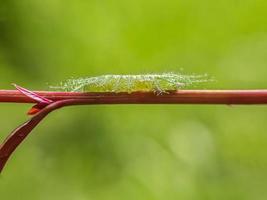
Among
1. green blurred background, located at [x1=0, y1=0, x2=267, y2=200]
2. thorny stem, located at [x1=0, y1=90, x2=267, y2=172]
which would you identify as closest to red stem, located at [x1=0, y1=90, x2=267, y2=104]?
thorny stem, located at [x1=0, y1=90, x2=267, y2=172]

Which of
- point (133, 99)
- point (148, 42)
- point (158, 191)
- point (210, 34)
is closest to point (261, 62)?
point (210, 34)

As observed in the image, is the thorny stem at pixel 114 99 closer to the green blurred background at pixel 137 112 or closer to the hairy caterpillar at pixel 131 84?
the hairy caterpillar at pixel 131 84

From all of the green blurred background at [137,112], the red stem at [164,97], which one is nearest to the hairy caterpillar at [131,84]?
the red stem at [164,97]

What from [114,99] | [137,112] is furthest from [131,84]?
[137,112]

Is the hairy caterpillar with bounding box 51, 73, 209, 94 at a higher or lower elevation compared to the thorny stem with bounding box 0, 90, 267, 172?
higher

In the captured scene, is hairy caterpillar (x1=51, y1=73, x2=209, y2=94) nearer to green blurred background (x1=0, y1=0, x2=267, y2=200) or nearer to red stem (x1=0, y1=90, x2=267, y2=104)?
red stem (x1=0, y1=90, x2=267, y2=104)

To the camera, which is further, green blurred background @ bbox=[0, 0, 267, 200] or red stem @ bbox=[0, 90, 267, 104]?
green blurred background @ bbox=[0, 0, 267, 200]

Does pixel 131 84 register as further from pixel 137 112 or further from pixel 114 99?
pixel 137 112

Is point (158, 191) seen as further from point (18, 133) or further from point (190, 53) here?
point (18, 133)
